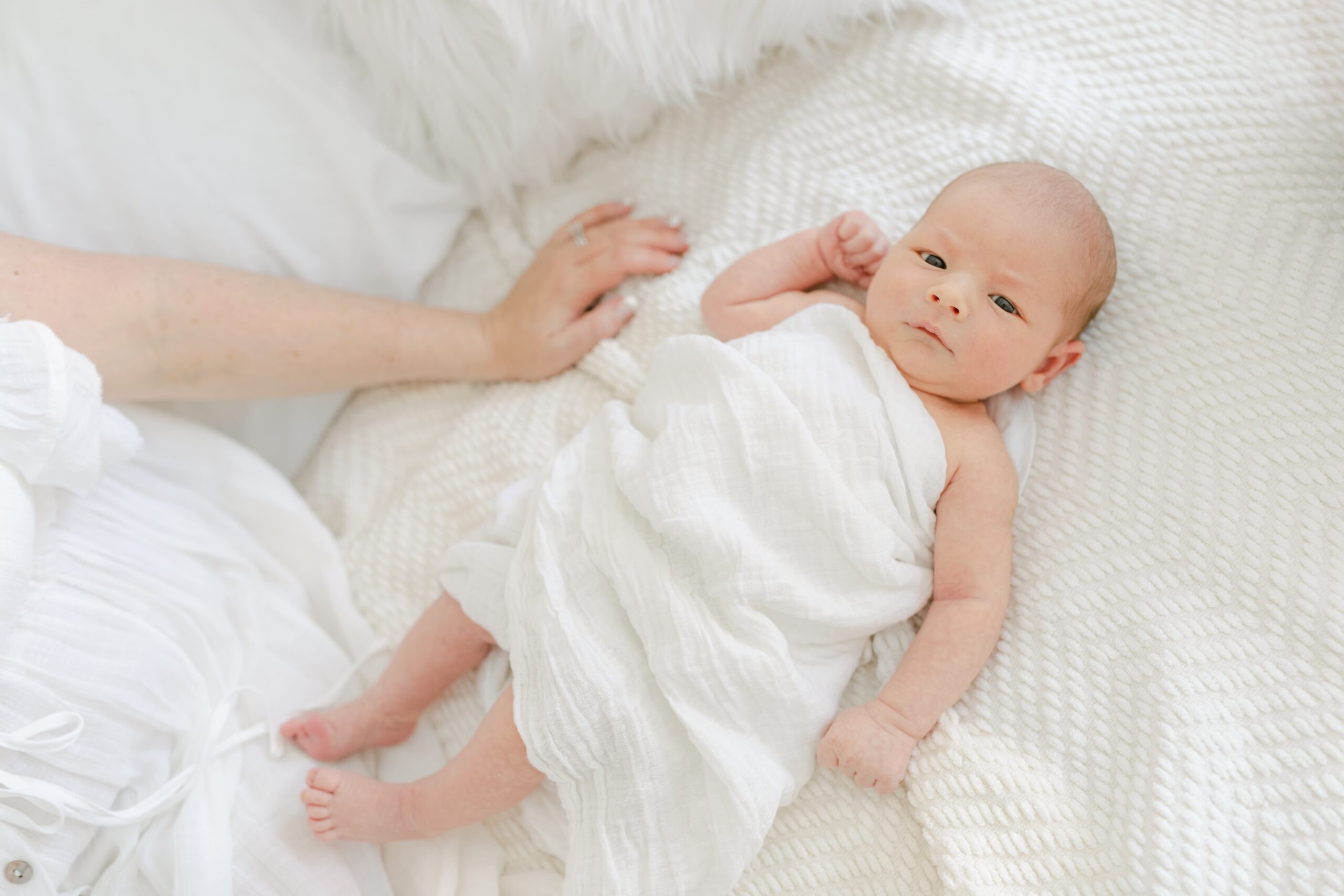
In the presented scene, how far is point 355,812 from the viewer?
38.1 inches

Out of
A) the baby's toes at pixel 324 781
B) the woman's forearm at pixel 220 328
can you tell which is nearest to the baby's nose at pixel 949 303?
the woman's forearm at pixel 220 328

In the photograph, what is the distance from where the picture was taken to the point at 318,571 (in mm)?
1166

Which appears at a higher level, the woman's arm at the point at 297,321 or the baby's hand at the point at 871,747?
the woman's arm at the point at 297,321

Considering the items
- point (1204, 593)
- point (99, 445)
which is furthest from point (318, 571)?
point (1204, 593)

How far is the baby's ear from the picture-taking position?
0.96 m

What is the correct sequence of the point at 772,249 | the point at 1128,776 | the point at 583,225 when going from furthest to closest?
the point at 583,225
the point at 772,249
the point at 1128,776

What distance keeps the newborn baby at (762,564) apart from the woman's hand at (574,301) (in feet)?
0.63

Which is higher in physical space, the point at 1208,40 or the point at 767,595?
the point at 1208,40

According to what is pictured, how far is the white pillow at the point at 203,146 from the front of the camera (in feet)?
3.46

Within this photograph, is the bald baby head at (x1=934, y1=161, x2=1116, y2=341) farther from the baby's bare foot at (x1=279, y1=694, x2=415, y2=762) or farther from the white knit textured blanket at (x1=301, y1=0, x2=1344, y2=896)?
the baby's bare foot at (x1=279, y1=694, x2=415, y2=762)

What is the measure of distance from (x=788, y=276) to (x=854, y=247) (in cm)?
8

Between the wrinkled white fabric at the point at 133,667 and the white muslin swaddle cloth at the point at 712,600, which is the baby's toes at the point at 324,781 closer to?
the wrinkled white fabric at the point at 133,667

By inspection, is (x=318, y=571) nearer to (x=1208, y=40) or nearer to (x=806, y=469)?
(x=806, y=469)

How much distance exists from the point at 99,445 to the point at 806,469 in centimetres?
71
